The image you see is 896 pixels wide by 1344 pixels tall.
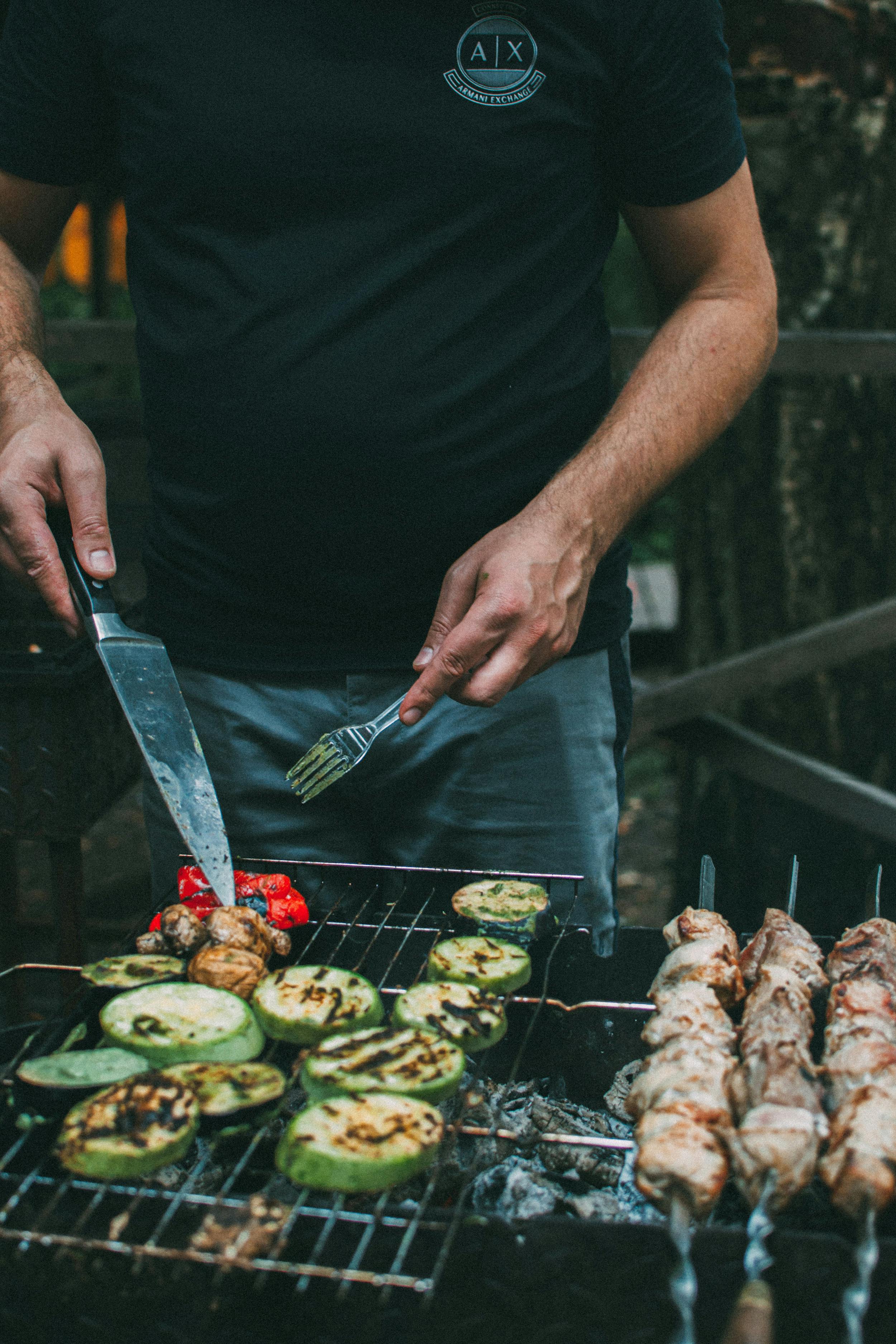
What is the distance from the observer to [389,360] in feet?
6.83

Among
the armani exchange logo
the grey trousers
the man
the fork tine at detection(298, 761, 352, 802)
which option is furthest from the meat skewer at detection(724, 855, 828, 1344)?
the armani exchange logo

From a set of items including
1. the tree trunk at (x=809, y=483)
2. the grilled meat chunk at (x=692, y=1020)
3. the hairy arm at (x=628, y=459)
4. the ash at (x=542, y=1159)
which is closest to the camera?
the ash at (x=542, y=1159)

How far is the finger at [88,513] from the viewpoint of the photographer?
194cm

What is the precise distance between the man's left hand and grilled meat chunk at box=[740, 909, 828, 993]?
63 centimetres

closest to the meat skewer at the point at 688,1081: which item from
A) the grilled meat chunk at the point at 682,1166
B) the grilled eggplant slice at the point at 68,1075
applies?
the grilled meat chunk at the point at 682,1166

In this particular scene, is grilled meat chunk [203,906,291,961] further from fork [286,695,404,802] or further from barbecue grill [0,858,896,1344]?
barbecue grill [0,858,896,1344]

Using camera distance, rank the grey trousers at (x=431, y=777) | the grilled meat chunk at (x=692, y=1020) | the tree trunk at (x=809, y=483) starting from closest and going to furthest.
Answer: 1. the grilled meat chunk at (x=692, y=1020)
2. the grey trousers at (x=431, y=777)
3. the tree trunk at (x=809, y=483)

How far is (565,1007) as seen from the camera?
179cm

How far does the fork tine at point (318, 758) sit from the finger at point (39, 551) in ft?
1.62

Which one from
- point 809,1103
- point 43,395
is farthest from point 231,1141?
point 43,395

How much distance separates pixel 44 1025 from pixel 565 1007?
826mm

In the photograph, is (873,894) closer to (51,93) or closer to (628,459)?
(628,459)

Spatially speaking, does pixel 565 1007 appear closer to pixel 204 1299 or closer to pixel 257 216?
pixel 204 1299

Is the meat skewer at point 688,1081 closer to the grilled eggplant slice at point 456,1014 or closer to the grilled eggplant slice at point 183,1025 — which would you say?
the grilled eggplant slice at point 456,1014
